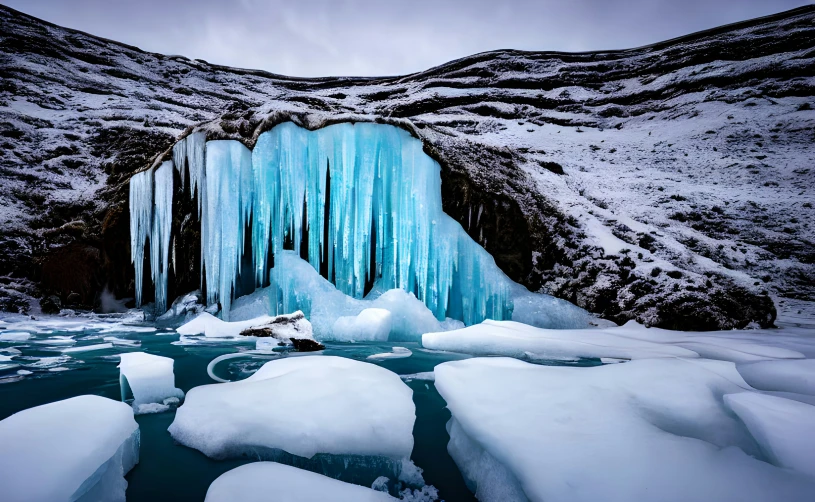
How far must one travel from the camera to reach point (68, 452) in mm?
1606

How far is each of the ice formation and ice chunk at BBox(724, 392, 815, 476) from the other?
616cm

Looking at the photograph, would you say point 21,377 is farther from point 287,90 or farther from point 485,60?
point 485,60

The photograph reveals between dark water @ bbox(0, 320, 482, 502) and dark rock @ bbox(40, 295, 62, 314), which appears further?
dark rock @ bbox(40, 295, 62, 314)

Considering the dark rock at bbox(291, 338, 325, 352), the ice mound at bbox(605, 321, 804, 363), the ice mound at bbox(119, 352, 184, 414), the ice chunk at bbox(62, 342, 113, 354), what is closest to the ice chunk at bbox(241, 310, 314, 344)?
the dark rock at bbox(291, 338, 325, 352)

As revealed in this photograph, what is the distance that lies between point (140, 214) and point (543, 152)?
608 inches

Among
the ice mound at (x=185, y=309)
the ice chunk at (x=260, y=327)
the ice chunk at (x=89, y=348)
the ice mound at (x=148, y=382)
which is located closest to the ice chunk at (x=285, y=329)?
the ice chunk at (x=260, y=327)

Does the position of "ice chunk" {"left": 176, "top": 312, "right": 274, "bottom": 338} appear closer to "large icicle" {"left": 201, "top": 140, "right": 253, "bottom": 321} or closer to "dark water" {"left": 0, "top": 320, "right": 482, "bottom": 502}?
"dark water" {"left": 0, "top": 320, "right": 482, "bottom": 502}

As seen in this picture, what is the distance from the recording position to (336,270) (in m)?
8.12

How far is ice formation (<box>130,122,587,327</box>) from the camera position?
7.97 metres

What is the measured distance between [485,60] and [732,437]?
2926 centimetres

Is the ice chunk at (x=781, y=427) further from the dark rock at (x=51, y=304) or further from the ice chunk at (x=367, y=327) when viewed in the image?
the dark rock at (x=51, y=304)

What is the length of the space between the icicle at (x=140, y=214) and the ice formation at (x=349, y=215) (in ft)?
5.74

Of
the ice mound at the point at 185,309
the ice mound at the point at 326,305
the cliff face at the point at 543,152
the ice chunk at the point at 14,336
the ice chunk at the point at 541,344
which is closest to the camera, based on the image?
the ice chunk at the point at 541,344

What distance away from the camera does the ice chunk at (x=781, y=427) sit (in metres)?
1.51
